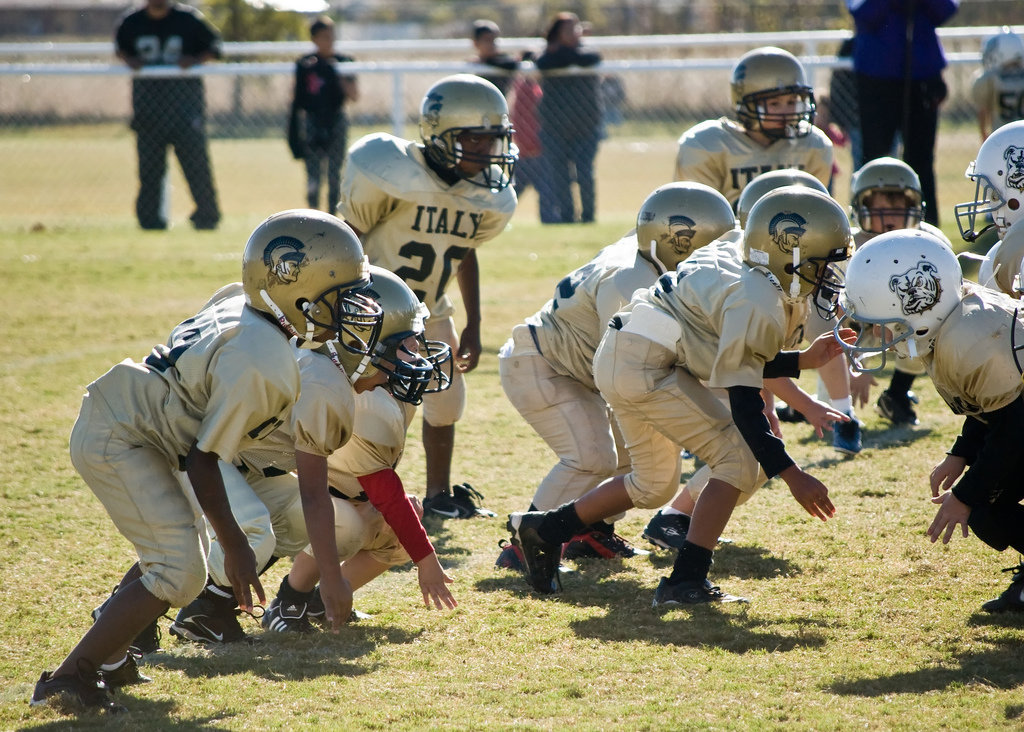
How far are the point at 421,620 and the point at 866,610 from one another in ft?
4.56

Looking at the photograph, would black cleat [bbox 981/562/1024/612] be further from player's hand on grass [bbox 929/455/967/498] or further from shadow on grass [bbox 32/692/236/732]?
shadow on grass [bbox 32/692/236/732]

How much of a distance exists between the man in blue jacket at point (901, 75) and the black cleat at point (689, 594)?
540cm

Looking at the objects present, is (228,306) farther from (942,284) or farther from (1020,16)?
(1020,16)

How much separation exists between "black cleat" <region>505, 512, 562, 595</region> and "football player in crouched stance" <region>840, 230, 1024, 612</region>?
1229 mm

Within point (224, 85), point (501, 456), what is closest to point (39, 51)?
point (224, 85)

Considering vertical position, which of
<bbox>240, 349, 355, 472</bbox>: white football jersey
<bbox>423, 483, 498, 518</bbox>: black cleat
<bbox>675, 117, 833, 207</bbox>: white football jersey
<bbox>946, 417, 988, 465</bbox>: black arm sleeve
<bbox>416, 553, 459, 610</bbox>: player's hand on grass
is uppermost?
<bbox>675, 117, 833, 207</bbox>: white football jersey

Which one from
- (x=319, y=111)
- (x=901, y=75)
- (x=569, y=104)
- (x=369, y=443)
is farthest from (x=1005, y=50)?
(x=369, y=443)

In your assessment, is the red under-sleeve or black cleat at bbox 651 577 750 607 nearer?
the red under-sleeve

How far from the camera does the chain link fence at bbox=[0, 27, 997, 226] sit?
1159 cm

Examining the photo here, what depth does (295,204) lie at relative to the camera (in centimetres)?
1378

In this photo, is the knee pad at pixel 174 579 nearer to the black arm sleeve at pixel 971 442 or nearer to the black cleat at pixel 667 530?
the black cleat at pixel 667 530

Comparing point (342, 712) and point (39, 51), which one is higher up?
point (39, 51)

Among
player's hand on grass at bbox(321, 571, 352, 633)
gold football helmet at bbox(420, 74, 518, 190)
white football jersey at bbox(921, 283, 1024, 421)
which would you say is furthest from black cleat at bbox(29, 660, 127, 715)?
gold football helmet at bbox(420, 74, 518, 190)

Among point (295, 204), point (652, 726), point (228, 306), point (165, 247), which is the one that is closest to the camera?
point (652, 726)
